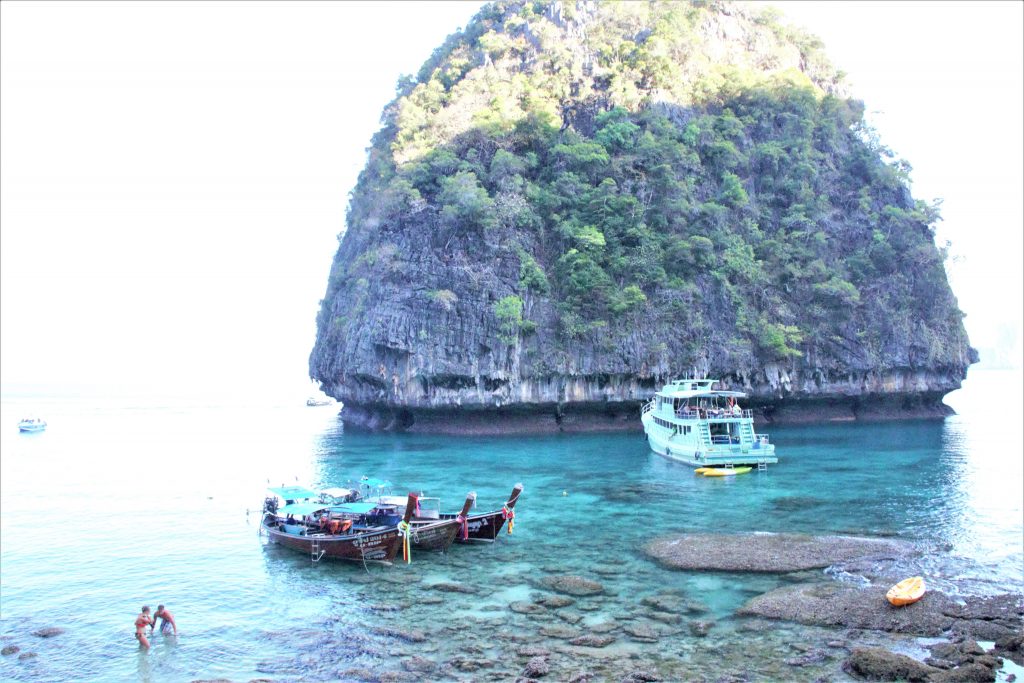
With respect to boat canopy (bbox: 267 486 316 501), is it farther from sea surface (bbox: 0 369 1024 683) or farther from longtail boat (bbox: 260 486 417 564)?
sea surface (bbox: 0 369 1024 683)

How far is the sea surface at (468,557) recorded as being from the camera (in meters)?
15.0

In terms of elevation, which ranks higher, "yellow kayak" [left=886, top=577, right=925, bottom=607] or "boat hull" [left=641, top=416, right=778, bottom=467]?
"boat hull" [left=641, top=416, right=778, bottom=467]

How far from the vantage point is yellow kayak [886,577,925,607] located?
16.1 metres

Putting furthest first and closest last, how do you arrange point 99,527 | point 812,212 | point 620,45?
point 620,45 → point 812,212 → point 99,527

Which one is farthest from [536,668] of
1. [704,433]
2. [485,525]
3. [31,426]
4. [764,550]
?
[31,426]

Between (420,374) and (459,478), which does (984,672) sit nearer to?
(459,478)

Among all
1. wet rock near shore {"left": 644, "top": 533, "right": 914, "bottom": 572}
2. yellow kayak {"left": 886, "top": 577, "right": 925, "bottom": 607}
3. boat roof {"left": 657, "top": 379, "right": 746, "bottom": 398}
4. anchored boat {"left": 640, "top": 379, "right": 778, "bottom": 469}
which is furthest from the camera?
boat roof {"left": 657, "top": 379, "right": 746, "bottom": 398}

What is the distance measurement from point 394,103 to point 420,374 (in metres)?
27.8

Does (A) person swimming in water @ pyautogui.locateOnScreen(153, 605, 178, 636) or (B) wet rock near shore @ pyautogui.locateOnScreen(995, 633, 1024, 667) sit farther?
(A) person swimming in water @ pyautogui.locateOnScreen(153, 605, 178, 636)

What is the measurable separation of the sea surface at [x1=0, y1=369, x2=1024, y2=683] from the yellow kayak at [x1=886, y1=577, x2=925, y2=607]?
1.61 m

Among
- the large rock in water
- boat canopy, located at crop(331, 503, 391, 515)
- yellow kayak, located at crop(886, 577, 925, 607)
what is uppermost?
the large rock in water

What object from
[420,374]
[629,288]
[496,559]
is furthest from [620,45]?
[496,559]

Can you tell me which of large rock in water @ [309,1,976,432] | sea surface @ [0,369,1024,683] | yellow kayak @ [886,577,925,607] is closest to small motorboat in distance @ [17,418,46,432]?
sea surface @ [0,369,1024,683]

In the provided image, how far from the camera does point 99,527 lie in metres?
28.4
